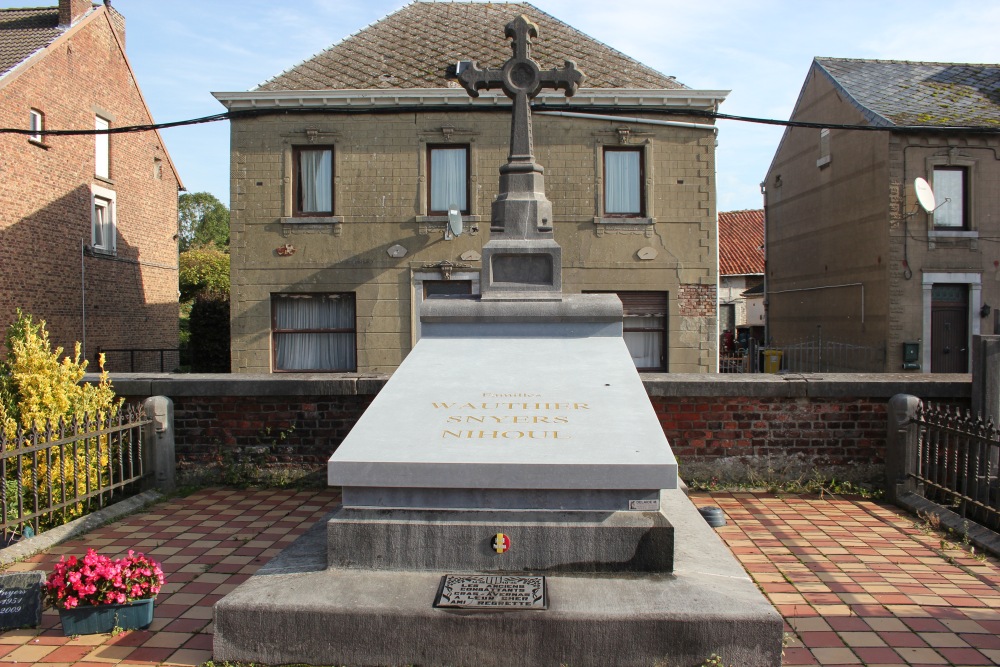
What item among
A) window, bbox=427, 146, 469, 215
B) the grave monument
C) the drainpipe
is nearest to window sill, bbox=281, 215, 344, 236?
window, bbox=427, 146, 469, 215

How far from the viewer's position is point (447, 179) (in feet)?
53.7

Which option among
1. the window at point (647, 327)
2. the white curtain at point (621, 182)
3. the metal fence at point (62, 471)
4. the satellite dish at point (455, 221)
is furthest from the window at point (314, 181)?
the metal fence at point (62, 471)

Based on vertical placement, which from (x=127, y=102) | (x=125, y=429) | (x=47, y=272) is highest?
(x=127, y=102)

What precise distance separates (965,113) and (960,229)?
9.20 ft

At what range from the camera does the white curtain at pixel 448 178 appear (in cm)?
1634

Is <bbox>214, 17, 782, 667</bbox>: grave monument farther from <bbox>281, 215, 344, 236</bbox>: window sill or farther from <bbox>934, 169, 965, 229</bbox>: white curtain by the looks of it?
<bbox>934, 169, 965, 229</bbox>: white curtain

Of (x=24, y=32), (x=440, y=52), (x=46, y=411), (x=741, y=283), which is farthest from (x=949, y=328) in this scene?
(x=24, y=32)

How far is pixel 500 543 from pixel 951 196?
1877 centimetres

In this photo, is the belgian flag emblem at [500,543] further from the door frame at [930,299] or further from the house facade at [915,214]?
the door frame at [930,299]

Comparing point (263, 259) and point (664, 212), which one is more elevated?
point (664, 212)

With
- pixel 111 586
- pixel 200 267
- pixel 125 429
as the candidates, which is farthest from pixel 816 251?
pixel 200 267

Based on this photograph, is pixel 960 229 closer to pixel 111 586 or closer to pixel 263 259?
pixel 263 259

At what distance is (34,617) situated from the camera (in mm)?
4426

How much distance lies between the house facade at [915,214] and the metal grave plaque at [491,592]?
16747mm
